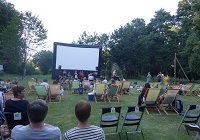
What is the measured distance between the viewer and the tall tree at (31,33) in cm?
4338

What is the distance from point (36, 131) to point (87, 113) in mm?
534

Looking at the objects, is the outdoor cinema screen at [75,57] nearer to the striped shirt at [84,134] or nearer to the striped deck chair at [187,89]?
the striped deck chair at [187,89]

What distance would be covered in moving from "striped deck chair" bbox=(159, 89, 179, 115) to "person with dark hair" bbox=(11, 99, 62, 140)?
22.4 feet

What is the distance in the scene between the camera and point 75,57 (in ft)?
83.7

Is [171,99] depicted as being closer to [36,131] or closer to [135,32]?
[36,131]

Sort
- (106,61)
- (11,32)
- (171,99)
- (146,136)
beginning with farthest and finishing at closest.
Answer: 1. (106,61)
2. (11,32)
3. (171,99)
4. (146,136)

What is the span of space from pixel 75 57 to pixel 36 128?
920 inches

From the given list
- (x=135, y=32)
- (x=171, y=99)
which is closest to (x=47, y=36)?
(x=135, y=32)

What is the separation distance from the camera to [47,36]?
45.5 meters

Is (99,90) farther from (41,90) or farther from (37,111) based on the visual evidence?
(37,111)

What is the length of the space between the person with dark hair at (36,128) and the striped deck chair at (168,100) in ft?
22.4

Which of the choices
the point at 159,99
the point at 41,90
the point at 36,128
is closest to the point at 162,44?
the point at 41,90

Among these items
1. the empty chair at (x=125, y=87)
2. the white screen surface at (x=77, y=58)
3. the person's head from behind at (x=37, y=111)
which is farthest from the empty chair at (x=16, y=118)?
the white screen surface at (x=77, y=58)

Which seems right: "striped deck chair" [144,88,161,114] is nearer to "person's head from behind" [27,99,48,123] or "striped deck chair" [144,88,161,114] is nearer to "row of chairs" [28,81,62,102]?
"row of chairs" [28,81,62,102]
